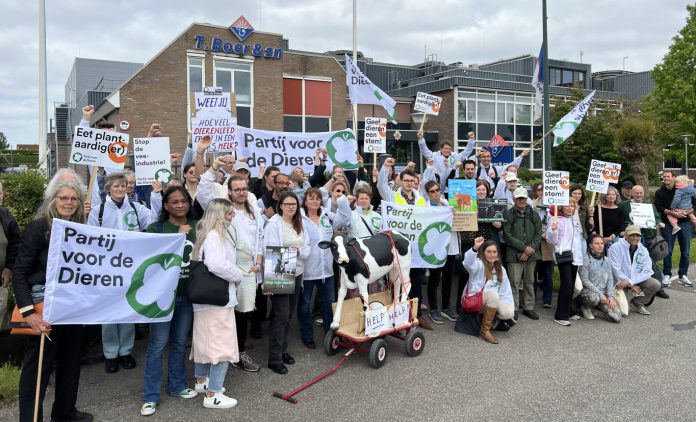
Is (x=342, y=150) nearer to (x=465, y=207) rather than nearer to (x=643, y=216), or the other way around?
(x=465, y=207)

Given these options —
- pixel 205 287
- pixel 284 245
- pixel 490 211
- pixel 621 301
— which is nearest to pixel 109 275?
pixel 205 287

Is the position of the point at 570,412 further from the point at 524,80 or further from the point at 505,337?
the point at 524,80

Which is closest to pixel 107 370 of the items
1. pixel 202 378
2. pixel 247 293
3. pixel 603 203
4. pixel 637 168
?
pixel 202 378

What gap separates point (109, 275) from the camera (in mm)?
4738

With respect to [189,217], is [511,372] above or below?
below

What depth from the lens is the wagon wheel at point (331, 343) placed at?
6258 mm

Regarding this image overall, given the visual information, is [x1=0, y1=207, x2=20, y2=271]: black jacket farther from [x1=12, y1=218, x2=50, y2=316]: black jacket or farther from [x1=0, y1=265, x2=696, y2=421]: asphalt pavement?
[x1=0, y1=265, x2=696, y2=421]: asphalt pavement

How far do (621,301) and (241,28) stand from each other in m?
25.0

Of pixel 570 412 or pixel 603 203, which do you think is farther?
pixel 603 203

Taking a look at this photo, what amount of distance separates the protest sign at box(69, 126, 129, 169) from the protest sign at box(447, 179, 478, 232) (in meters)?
4.75

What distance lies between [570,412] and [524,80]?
1523 inches

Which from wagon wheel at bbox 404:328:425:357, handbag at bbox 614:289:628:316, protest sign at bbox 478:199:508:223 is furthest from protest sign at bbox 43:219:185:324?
handbag at bbox 614:289:628:316

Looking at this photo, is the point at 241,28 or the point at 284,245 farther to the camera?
the point at 241,28

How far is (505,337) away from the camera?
717 centimetres
